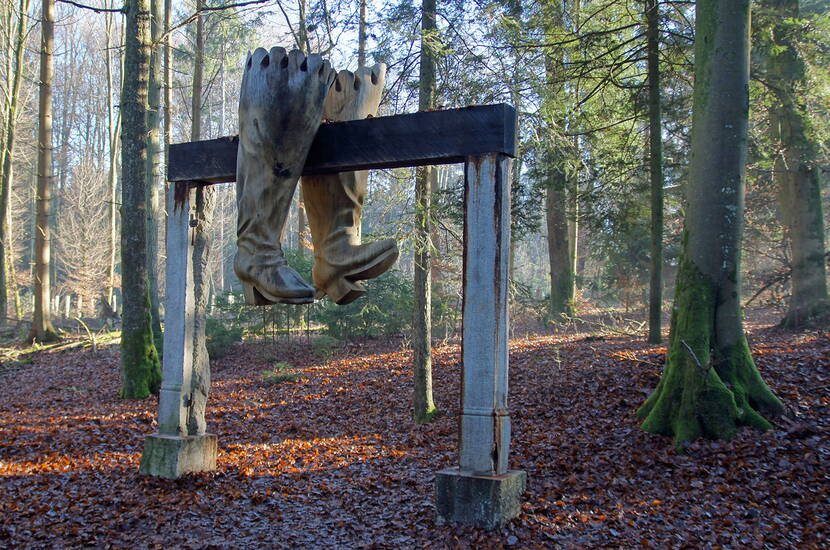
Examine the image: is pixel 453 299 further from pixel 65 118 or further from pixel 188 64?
pixel 65 118

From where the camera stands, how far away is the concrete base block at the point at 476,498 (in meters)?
4.38

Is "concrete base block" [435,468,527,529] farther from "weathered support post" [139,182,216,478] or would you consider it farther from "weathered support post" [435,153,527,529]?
"weathered support post" [139,182,216,478]

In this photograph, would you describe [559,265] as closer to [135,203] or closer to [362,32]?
[362,32]

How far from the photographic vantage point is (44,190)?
1714 cm

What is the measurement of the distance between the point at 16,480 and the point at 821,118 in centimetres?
1492

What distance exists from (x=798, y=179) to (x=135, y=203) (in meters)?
12.8

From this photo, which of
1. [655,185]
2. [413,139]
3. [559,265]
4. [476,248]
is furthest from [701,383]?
[559,265]

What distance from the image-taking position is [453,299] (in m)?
15.0

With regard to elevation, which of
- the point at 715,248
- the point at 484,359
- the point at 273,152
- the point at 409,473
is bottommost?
the point at 409,473

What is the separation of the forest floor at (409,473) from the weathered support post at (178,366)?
21cm

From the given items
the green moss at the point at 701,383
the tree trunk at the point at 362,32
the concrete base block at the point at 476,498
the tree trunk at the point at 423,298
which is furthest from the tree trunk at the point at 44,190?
the green moss at the point at 701,383

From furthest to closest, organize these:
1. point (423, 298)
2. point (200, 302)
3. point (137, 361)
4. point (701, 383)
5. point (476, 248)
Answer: point (137, 361) → point (423, 298) → point (701, 383) → point (200, 302) → point (476, 248)

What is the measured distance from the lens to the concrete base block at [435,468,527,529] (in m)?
4.38

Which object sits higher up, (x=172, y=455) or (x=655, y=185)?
(x=655, y=185)
